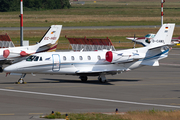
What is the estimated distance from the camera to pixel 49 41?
46.4 metres

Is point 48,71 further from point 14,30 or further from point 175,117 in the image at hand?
point 14,30

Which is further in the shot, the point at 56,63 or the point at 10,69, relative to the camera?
the point at 56,63

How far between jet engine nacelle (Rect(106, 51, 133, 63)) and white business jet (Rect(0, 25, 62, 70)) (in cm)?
1230

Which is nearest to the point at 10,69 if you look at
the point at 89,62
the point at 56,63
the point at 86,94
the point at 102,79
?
the point at 56,63

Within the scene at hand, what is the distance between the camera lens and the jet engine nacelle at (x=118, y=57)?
35.3 metres

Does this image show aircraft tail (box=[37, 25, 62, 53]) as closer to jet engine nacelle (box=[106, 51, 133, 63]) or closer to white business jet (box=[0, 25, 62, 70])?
white business jet (box=[0, 25, 62, 70])

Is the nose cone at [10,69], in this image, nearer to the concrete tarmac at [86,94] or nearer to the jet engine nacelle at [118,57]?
the concrete tarmac at [86,94]

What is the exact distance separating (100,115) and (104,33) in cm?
8288

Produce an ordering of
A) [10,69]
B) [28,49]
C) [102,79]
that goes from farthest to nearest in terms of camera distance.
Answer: [28,49]
[102,79]
[10,69]

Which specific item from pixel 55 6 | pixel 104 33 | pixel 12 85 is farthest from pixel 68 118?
pixel 55 6

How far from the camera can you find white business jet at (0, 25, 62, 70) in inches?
1730

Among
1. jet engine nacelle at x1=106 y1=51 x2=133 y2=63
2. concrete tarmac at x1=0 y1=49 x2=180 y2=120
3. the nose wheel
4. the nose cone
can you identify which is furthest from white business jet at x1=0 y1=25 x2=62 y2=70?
jet engine nacelle at x1=106 y1=51 x2=133 y2=63

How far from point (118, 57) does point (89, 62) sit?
9.15 feet

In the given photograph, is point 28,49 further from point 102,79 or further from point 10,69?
point 102,79
